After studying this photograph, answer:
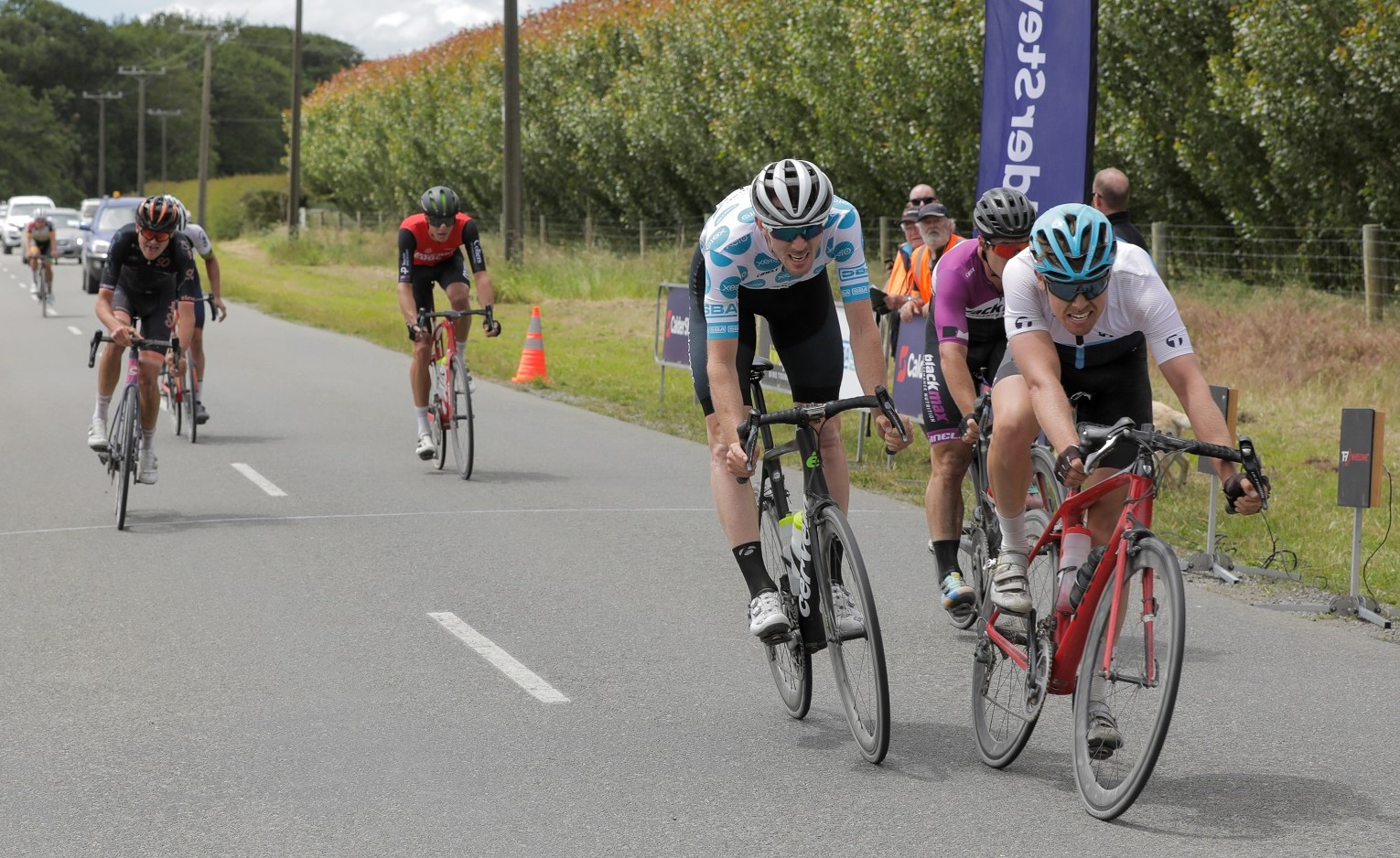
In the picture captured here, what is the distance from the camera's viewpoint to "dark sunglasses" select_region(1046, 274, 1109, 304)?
5.00m

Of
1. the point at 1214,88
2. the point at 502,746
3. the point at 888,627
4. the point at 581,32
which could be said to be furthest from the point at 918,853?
the point at 581,32

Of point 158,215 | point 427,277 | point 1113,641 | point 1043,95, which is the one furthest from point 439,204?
point 1113,641

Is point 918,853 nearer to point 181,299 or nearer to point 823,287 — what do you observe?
point 823,287

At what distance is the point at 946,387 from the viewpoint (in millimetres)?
7070

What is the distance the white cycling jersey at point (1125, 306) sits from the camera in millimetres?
5207

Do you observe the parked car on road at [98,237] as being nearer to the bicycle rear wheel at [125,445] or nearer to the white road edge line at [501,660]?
the bicycle rear wheel at [125,445]

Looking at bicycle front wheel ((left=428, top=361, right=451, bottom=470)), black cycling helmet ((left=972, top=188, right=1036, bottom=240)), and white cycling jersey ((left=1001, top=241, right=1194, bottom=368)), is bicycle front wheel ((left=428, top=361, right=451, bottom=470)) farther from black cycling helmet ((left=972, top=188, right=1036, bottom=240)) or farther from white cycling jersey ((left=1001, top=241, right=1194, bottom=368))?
white cycling jersey ((left=1001, top=241, right=1194, bottom=368))

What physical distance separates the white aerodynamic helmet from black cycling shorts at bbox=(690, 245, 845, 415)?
711 millimetres

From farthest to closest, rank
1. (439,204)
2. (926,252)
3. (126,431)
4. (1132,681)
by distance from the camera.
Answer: (439,204)
(926,252)
(126,431)
(1132,681)

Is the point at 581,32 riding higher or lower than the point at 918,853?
higher

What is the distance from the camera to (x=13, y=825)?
A: 15.9 feet

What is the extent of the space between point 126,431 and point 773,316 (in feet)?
17.2

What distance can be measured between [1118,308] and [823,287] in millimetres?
1381

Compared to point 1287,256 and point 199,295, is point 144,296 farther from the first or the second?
point 1287,256
